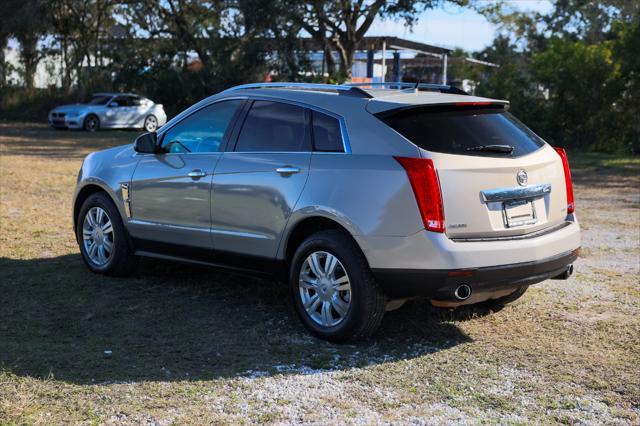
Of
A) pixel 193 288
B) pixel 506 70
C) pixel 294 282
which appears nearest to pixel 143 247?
pixel 193 288

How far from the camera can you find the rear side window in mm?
5902

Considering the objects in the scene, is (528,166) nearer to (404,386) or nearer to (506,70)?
(404,386)

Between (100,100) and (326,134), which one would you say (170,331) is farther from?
(100,100)

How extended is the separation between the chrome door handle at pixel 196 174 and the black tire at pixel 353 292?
1299 mm

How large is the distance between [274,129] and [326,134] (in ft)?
1.83

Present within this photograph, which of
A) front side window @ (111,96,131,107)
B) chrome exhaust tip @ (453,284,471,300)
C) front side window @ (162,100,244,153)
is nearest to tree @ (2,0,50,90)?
front side window @ (111,96,131,107)

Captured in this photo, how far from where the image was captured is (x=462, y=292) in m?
5.45

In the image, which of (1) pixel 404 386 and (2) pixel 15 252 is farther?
(2) pixel 15 252

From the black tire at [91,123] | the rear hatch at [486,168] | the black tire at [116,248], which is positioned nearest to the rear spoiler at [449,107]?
the rear hatch at [486,168]

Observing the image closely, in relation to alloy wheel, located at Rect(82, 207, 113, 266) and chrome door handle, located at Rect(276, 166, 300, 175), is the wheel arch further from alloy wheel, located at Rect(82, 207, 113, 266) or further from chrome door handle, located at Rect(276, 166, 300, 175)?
chrome door handle, located at Rect(276, 166, 300, 175)

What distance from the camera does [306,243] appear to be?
231 inches

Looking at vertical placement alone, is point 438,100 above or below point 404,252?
above

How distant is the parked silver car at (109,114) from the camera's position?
29422 millimetres

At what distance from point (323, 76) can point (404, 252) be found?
27258mm
